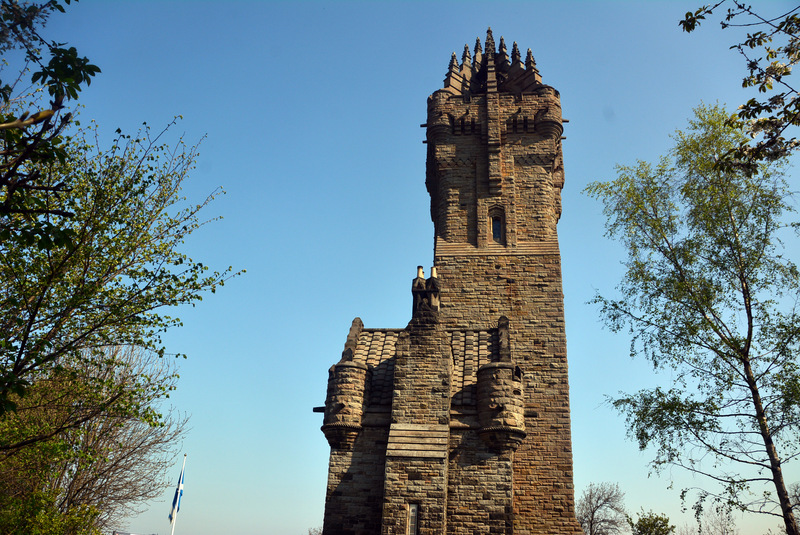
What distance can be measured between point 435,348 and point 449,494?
3.55 metres

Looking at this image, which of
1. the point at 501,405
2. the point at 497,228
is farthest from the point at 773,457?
the point at 497,228

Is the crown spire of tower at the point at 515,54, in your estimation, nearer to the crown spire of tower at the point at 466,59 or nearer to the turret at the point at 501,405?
the crown spire of tower at the point at 466,59

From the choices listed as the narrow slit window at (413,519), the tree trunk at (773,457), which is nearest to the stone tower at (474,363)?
the narrow slit window at (413,519)

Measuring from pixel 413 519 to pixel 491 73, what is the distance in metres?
18.2

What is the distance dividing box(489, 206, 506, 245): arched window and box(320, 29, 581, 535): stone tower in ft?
0.18

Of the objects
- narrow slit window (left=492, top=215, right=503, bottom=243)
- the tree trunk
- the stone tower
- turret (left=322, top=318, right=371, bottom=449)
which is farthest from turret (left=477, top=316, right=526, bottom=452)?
narrow slit window (left=492, top=215, right=503, bottom=243)

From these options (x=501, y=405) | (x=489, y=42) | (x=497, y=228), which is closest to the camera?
(x=501, y=405)

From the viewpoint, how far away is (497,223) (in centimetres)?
2325

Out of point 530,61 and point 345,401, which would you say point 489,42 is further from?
point 345,401

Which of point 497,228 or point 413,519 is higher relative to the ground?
point 497,228

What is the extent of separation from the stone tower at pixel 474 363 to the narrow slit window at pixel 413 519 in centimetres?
2

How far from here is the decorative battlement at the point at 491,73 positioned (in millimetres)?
25859

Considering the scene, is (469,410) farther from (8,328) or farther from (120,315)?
(8,328)

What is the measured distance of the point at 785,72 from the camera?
7.96m
